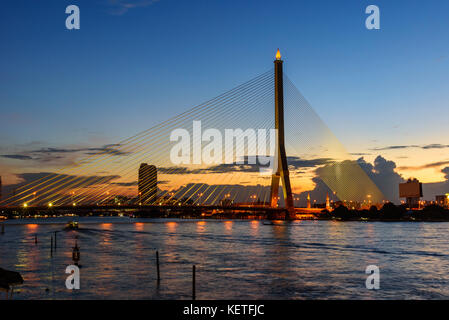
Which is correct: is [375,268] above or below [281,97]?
below

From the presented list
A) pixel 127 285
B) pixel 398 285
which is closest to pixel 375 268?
pixel 398 285

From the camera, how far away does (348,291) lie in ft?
82.9

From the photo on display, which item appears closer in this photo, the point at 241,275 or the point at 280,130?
the point at 241,275

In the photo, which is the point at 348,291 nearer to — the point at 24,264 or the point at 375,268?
the point at 375,268

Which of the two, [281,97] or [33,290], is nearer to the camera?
[33,290]

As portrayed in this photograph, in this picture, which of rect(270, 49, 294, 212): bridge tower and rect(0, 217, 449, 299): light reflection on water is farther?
Result: rect(270, 49, 294, 212): bridge tower

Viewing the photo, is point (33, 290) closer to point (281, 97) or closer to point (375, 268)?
point (375, 268)

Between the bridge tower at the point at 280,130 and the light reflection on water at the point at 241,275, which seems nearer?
the light reflection on water at the point at 241,275

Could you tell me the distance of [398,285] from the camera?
92.5 feet
